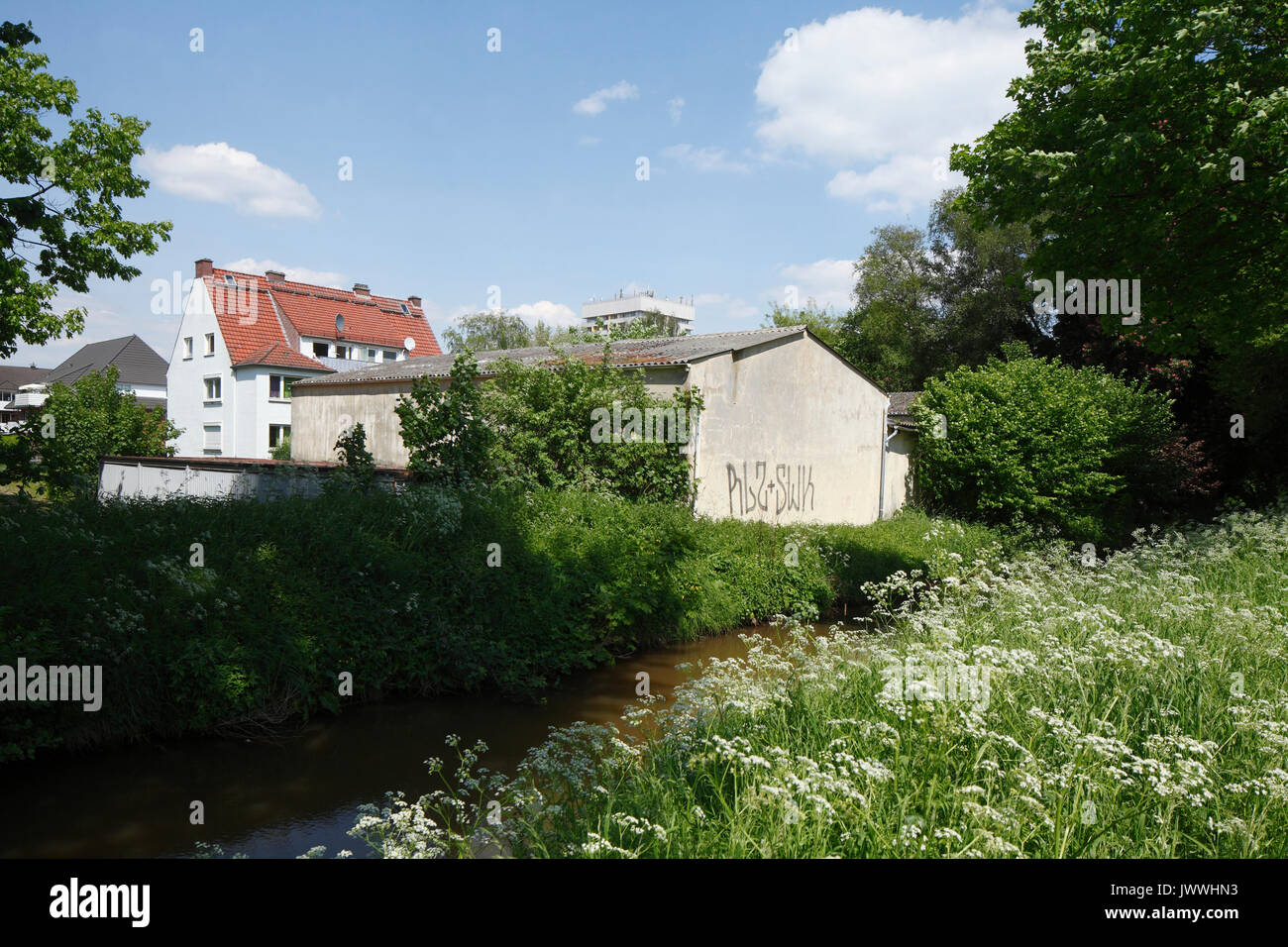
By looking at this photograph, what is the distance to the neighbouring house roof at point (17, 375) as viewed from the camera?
8762 centimetres

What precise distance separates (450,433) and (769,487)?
24.0 feet

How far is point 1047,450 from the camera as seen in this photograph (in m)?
21.9

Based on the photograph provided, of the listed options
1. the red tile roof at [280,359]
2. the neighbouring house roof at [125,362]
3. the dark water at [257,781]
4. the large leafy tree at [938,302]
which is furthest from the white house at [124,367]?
the dark water at [257,781]

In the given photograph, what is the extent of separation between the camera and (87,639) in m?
8.07

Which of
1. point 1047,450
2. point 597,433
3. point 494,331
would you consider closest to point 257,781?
point 597,433

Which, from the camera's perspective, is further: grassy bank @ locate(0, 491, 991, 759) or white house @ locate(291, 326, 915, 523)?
white house @ locate(291, 326, 915, 523)

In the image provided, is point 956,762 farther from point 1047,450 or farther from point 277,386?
point 277,386

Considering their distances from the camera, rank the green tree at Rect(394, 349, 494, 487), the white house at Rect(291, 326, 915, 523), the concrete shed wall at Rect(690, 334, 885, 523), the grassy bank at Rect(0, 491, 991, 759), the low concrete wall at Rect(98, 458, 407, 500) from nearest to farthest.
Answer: the grassy bank at Rect(0, 491, 991, 759)
the low concrete wall at Rect(98, 458, 407, 500)
the green tree at Rect(394, 349, 494, 487)
the white house at Rect(291, 326, 915, 523)
the concrete shed wall at Rect(690, 334, 885, 523)

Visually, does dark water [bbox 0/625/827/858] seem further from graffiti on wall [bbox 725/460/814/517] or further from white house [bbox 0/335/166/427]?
white house [bbox 0/335/166/427]

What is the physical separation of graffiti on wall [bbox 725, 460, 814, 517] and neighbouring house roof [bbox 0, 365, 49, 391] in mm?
94948

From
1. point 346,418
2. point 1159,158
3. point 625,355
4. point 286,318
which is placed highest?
point 286,318

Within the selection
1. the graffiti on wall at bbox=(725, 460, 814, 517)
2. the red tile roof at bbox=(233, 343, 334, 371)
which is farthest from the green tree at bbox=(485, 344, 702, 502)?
the red tile roof at bbox=(233, 343, 334, 371)

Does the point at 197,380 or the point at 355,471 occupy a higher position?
the point at 197,380

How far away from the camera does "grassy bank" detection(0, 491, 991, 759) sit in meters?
8.29
